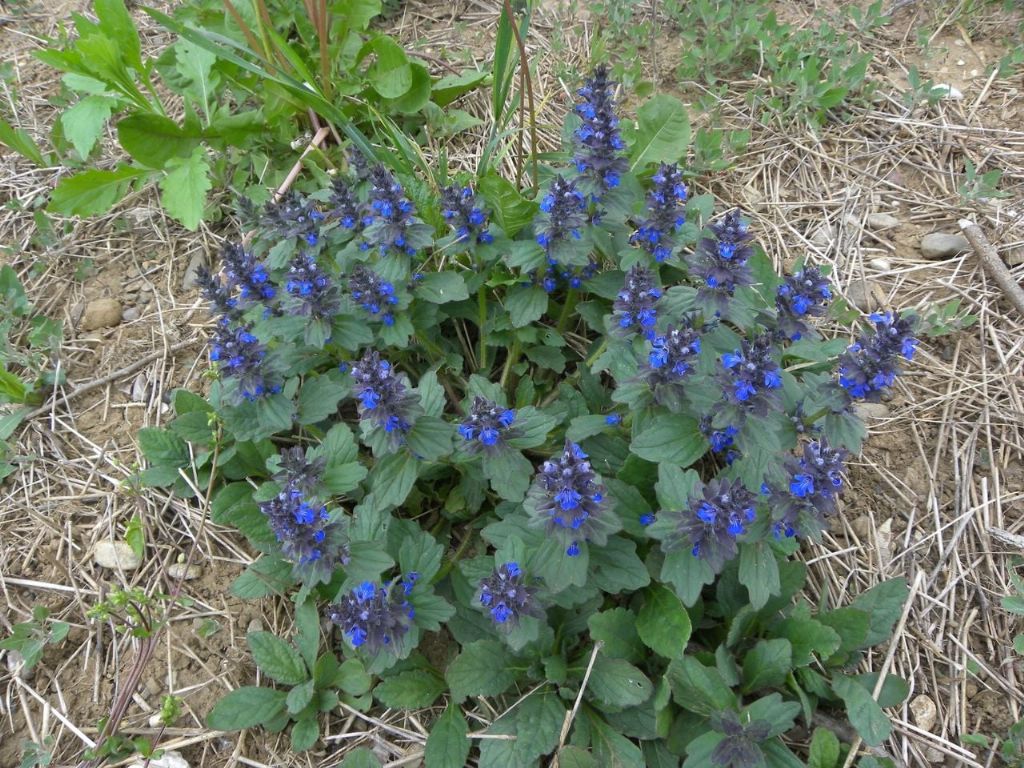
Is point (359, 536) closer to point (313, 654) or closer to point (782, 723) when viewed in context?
point (313, 654)

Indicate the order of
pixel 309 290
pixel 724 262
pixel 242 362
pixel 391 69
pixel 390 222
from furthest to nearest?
pixel 391 69 → pixel 390 222 → pixel 309 290 → pixel 242 362 → pixel 724 262

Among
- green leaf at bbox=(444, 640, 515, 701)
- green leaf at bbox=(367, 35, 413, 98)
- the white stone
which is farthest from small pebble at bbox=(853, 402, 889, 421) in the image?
the white stone

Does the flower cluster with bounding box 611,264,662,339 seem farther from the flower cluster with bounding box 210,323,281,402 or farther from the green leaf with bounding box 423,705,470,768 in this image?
the green leaf with bounding box 423,705,470,768

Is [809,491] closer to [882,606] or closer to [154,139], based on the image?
[882,606]

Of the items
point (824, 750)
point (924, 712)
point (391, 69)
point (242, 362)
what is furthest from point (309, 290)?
point (924, 712)

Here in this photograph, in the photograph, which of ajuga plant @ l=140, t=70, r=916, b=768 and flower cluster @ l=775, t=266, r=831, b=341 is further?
flower cluster @ l=775, t=266, r=831, b=341

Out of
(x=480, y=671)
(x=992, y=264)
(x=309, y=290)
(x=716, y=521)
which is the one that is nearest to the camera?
(x=716, y=521)

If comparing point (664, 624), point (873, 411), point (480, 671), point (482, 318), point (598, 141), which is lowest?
point (480, 671)
